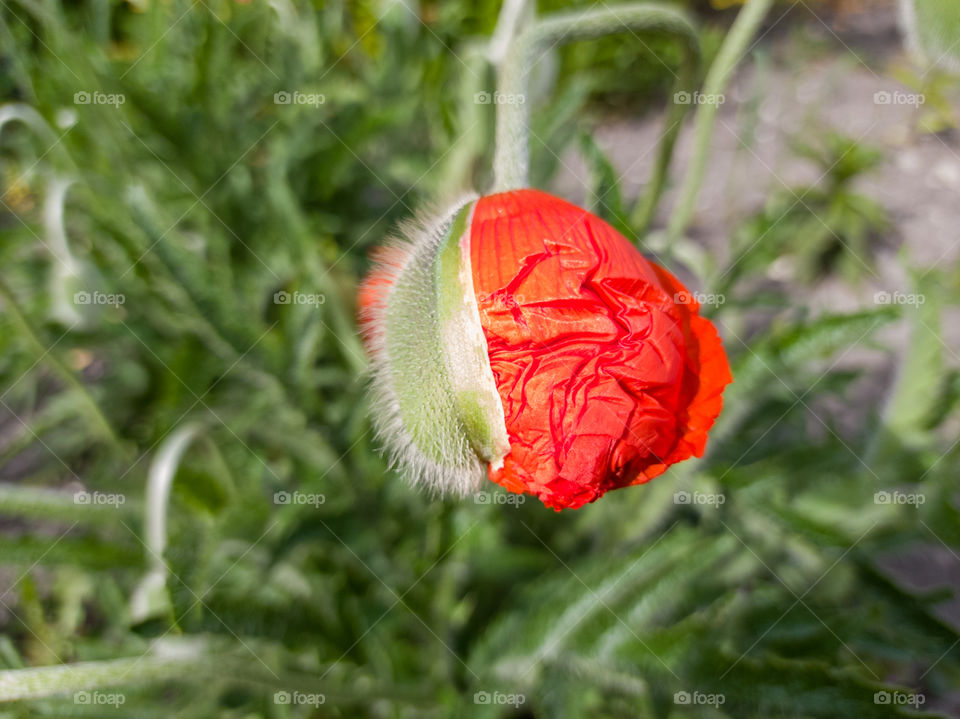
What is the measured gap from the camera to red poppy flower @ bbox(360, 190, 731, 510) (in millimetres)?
518

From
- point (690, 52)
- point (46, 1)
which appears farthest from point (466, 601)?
point (46, 1)

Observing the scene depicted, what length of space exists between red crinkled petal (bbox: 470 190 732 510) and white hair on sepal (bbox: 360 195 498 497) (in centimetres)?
6

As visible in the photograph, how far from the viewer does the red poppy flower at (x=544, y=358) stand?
0.52 meters

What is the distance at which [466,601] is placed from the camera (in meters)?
1.12

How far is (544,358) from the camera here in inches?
20.8

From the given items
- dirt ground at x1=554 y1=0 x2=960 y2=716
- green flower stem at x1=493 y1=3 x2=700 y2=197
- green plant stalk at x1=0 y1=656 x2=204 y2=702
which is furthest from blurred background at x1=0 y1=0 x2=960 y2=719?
dirt ground at x1=554 y1=0 x2=960 y2=716

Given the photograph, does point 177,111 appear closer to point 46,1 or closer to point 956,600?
point 46,1

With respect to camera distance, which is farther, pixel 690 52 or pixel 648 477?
pixel 690 52

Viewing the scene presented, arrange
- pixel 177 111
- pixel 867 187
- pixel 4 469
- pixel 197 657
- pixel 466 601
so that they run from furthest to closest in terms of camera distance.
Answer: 1. pixel 867 187
2. pixel 4 469
3. pixel 177 111
4. pixel 466 601
5. pixel 197 657

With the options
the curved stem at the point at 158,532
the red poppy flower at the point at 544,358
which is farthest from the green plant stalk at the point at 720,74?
the curved stem at the point at 158,532

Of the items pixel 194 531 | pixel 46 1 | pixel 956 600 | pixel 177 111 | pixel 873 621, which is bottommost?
pixel 956 600

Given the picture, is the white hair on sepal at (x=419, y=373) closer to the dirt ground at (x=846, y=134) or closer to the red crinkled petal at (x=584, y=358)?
the red crinkled petal at (x=584, y=358)

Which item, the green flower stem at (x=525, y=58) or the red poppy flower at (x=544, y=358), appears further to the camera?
the green flower stem at (x=525, y=58)

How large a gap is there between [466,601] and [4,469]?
4.73ft
